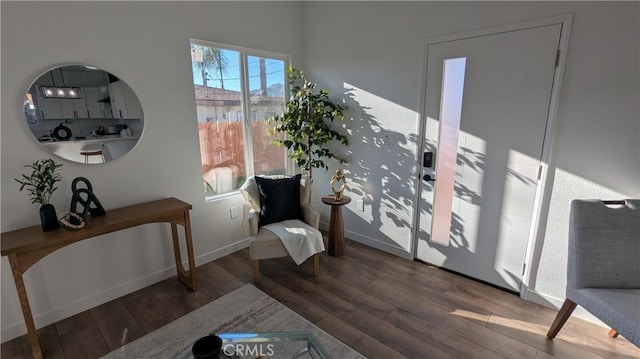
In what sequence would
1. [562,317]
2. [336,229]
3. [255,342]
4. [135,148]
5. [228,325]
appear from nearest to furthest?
[255,342]
[562,317]
[228,325]
[135,148]
[336,229]

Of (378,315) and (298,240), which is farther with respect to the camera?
(298,240)

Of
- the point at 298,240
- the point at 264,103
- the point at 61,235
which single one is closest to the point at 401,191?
the point at 298,240

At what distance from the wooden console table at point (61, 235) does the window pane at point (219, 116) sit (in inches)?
25.0

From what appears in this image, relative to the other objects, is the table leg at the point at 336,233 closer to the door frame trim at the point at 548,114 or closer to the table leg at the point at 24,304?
the door frame trim at the point at 548,114

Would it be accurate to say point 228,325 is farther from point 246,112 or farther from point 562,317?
point 562,317

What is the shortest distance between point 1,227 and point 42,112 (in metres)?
0.79

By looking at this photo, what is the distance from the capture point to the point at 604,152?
6.23ft

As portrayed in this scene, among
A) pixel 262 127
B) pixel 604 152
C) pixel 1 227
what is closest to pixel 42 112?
pixel 1 227

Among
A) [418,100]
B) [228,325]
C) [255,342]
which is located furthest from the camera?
[418,100]

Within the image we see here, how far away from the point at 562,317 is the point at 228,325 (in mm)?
2209

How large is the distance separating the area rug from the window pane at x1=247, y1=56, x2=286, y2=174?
5.11 ft

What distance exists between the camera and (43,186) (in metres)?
1.90

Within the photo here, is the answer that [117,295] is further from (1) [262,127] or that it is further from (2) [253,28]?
(2) [253,28]

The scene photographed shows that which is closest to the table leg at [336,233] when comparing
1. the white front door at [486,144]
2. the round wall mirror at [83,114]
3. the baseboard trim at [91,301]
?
the white front door at [486,144]
